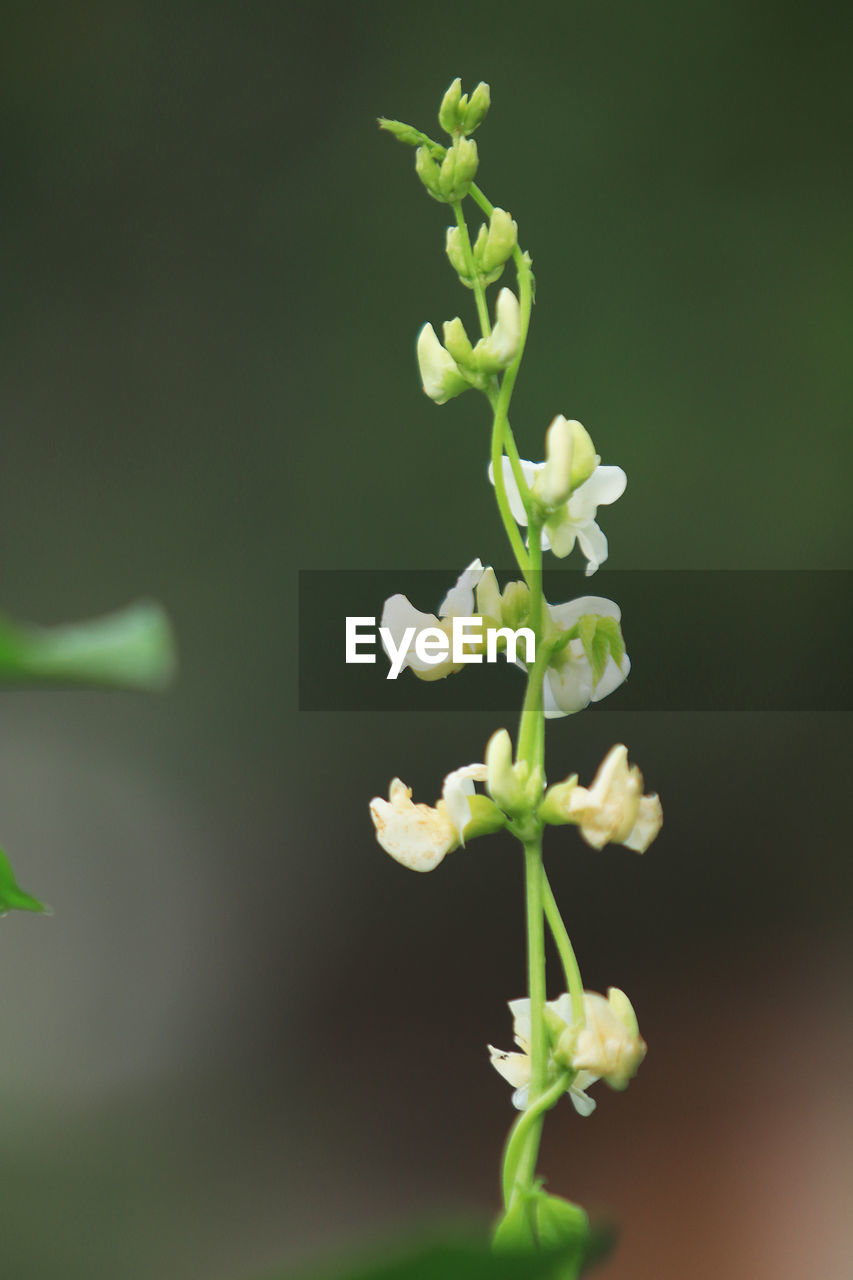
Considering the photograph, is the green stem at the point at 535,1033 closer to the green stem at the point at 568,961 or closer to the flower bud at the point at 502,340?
the green stem at the point at 568,961

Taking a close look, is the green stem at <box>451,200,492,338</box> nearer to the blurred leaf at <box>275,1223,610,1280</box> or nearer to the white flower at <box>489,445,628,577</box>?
the white flower at <box>489,445,628,577</box>

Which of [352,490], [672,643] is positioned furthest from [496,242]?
[352,490]

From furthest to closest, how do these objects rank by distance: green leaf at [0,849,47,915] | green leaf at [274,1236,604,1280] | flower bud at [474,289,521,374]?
flower bud at [474,289,521,374] < green leaf at [0,849,47,915] < green leaf at [274,1236,604,1280]

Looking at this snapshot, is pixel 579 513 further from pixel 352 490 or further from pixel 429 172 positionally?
pixel 352 490

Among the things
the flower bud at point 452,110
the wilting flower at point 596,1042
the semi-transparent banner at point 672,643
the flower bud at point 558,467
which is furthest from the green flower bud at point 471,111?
the semi-transparent banner at point 672,643

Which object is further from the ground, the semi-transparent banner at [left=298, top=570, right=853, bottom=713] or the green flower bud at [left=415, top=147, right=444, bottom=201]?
the semi-transparent banner at [left=298, top=570, right=853, bottom=713]

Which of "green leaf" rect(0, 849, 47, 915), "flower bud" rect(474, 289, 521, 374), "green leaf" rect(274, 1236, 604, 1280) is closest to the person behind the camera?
"green leaf" rect(274, 1236, 604, 1280)

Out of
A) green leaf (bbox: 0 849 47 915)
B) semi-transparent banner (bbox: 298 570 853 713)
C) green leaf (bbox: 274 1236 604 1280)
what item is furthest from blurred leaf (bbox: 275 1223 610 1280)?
semi-transparent banner (bbox: 298 570 853 713)

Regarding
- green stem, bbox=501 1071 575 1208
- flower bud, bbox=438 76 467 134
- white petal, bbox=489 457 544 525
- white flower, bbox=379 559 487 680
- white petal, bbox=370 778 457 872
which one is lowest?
green stem, bbox=501 1071 575 1208
